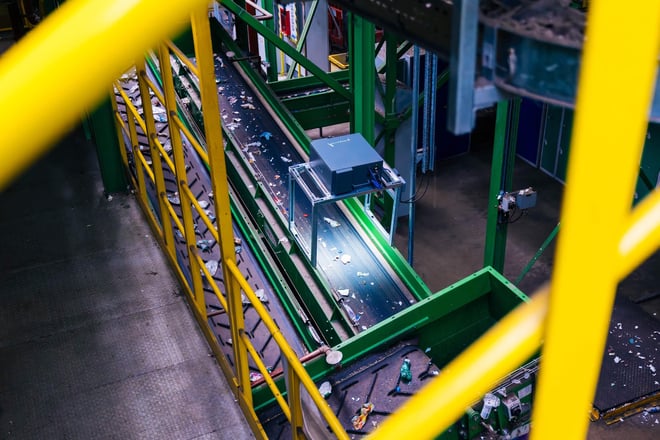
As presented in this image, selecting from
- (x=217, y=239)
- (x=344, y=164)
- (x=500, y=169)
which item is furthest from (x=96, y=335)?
(x=500, y=169)

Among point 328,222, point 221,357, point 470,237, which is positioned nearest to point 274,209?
point 328,222

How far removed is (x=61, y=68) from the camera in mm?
688

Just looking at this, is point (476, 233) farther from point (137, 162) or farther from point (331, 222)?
point (137, 162)

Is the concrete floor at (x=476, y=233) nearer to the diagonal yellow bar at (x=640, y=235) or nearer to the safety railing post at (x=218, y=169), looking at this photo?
the safety railing post at (x=218, y=169)

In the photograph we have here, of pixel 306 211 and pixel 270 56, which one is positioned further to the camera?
pixel 270 56

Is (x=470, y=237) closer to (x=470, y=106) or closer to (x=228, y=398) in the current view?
(x=228, y=398)

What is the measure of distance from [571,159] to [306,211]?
212 inches

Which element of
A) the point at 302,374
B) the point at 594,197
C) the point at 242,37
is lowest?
the point at 242,37

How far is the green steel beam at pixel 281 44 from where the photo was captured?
7453mm

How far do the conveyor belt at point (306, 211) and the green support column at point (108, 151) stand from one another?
1236mm

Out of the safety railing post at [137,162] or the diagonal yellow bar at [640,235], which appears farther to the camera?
the safety railing post at [137,162]

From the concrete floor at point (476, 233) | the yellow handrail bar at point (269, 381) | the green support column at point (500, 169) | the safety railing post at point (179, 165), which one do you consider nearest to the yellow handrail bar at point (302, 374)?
the yellow handrail bar at point (269, 381)

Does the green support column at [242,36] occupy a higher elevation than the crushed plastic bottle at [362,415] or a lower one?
higher

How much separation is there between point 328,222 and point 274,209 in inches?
19.8
